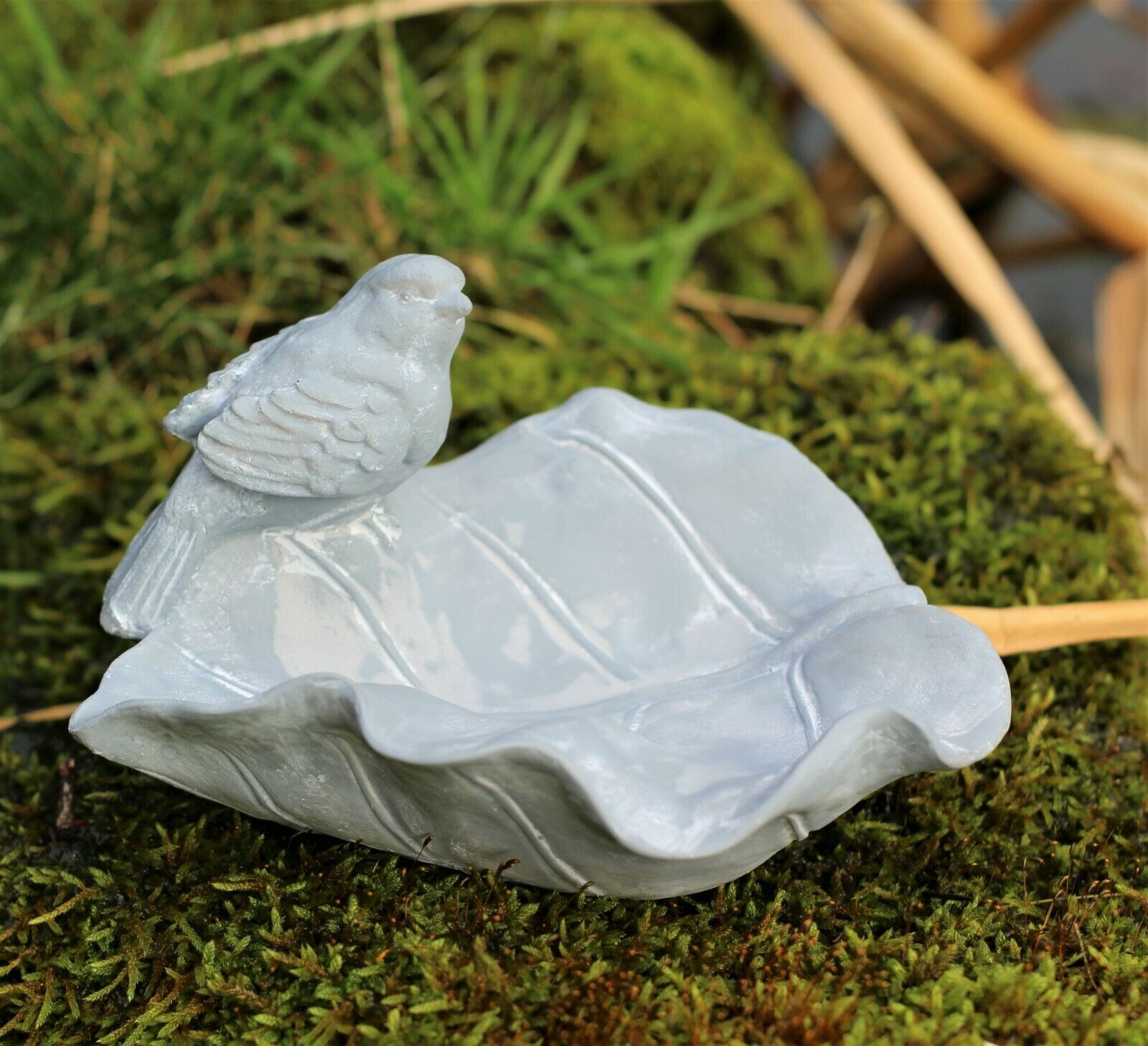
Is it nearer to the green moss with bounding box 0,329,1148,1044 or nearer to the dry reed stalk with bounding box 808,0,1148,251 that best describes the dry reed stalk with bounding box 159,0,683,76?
the dry reed stalk with bounding box 808,0,1148,251

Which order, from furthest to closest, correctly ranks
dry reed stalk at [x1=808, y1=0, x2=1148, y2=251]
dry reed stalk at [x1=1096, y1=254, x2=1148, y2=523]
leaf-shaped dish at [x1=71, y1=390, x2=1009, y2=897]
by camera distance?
dry reed stalk at [x1=808, y1=0, x2=1148, y2=251]
dry reed stalk at [x1=1096, y1=254, x2=1148, y2=523]
leaf-shaped dish at [x1=71, y1=390, x2=1009, y2=897]

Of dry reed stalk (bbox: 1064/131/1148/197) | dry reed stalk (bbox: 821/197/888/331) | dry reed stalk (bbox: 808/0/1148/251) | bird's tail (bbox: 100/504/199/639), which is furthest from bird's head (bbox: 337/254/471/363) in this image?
dry reed stalk (bbox: 1064/131/1148/197)

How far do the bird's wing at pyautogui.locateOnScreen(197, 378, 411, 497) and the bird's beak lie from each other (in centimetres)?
9

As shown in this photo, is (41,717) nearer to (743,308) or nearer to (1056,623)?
(1056,623)

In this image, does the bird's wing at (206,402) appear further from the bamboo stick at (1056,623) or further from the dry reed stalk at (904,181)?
the dry reed stalk at (904,181)

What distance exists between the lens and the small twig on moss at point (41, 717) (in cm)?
146

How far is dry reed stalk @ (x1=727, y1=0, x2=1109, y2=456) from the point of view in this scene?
7.15 ft

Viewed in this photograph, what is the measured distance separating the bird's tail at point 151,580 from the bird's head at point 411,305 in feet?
0.81

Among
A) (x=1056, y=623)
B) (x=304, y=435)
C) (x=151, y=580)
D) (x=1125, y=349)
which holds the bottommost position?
(x=1125, y=349)

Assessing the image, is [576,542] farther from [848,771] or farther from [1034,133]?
[1034,133]

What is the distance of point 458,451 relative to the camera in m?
1.74

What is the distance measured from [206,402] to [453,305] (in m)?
0.24

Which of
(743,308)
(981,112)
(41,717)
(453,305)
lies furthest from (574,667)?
(981,112)

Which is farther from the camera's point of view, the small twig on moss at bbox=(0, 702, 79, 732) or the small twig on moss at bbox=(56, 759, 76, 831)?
the small twig on moss at bbox=(0, 702, 79, 732)
